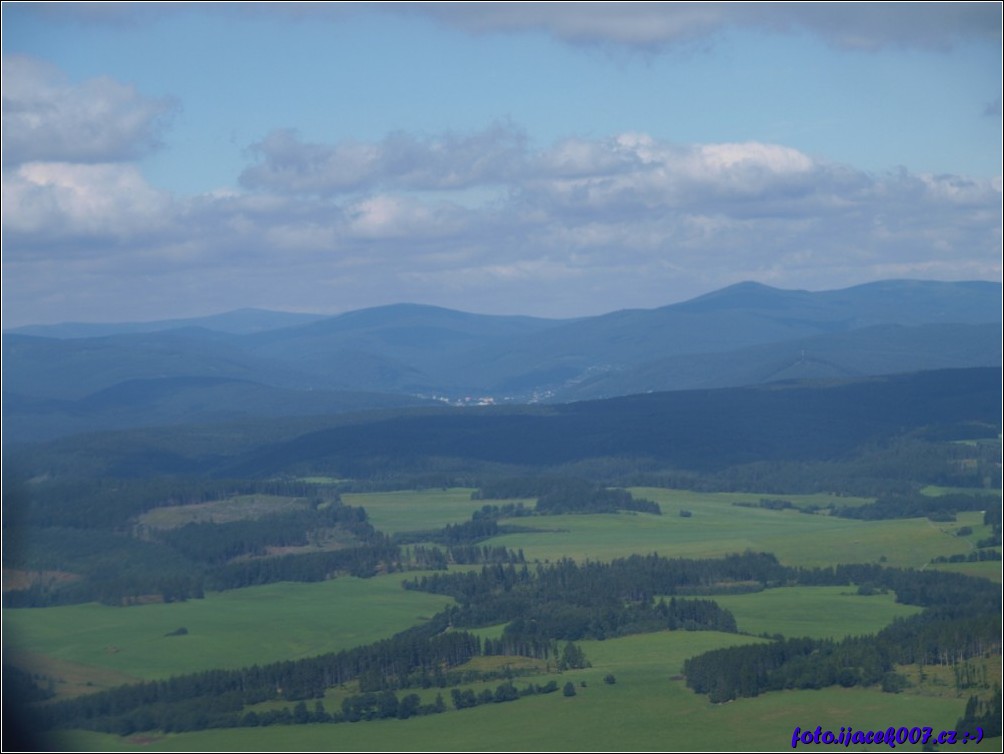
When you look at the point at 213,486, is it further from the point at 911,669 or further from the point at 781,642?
the point at 911,669

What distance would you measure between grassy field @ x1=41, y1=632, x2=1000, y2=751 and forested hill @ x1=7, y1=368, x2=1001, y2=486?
71.9 meters

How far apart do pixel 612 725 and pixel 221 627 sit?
21045mm

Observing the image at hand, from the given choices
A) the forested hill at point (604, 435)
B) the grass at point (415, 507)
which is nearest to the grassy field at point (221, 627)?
the grass at point (415, 507)

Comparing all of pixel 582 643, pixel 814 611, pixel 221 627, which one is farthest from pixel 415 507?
pixel 582 643

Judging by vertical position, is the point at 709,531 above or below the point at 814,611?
above

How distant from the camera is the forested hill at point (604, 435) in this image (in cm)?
12238

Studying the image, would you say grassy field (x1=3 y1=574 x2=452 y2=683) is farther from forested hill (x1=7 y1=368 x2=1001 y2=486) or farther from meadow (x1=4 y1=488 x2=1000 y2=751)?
forested hill (x1=7 y1=368 x2=1001 y2=486)

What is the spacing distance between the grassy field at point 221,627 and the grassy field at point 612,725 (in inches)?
331

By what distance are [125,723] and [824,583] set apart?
119 ft

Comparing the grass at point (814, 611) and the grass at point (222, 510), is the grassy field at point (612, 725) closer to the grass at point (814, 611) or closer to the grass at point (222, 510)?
the grass at point (814, 611)

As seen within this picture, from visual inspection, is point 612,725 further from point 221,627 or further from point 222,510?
point 222,510

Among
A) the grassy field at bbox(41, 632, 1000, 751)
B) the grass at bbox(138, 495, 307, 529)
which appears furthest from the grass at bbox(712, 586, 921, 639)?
the grass at bbox(138, 495, 307, 529)

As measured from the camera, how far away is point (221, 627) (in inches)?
2163

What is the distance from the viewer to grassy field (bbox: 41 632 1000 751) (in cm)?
3575
